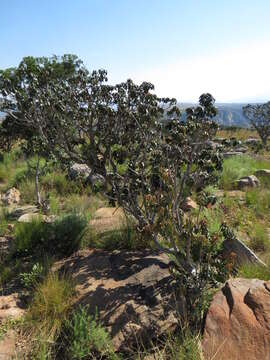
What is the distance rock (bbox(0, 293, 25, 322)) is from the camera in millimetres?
2660

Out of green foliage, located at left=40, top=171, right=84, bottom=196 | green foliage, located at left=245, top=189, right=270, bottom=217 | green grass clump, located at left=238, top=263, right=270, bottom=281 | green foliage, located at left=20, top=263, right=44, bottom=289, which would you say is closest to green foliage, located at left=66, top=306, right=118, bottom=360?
green foliage, located at left=20, top=263, right=44, bottom=289

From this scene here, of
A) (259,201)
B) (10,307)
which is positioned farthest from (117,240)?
(259,201)

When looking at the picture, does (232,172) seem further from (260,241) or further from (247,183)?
(260,241)

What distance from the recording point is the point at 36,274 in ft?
9.86

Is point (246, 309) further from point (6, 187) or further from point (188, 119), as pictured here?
point (6, 187)

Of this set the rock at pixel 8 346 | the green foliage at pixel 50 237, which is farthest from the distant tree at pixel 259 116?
the rock at pixel 8 346

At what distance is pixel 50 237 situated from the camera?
4031 mm

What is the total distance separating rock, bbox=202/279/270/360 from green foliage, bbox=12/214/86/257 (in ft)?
7.43

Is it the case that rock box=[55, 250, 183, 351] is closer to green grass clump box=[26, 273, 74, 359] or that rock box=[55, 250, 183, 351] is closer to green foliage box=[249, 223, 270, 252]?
green grass clump box=[26, 273, 74, 359]

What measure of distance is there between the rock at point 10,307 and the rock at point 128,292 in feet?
1.94

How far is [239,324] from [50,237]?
2874 mm

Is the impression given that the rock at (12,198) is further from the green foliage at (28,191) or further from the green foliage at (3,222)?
the green foliage at (3,222)

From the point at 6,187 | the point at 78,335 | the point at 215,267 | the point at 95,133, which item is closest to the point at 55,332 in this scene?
the point at 78,335

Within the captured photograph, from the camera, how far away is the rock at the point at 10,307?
266 cm
